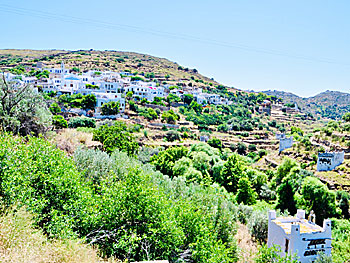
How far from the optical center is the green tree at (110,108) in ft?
144

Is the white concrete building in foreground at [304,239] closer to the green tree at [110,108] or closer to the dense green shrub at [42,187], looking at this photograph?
the dense green shrub at [42,187]

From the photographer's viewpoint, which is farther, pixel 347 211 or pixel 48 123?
pixel 347 211

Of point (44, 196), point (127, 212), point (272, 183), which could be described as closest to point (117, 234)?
point (127, 212)

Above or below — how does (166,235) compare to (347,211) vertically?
above

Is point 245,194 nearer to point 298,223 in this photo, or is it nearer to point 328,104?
point 298,223

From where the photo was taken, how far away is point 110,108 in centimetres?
4397

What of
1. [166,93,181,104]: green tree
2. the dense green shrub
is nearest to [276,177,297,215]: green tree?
the dense green shrub

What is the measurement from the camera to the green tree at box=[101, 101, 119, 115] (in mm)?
43781

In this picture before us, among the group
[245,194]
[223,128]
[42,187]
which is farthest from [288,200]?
[223,128]

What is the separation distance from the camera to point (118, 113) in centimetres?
4522

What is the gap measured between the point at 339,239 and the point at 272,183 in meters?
12.6

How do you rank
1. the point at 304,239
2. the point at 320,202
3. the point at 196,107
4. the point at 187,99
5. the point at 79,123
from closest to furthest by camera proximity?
the point at 304,239
the point at 320,202
the point at 79,123
the point at 196,107
the point at 187,99

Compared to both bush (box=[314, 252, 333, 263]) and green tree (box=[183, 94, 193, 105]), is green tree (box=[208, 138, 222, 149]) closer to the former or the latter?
green tree (box=[183, 94, 193, 105])

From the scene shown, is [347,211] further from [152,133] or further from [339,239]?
[152,133]
